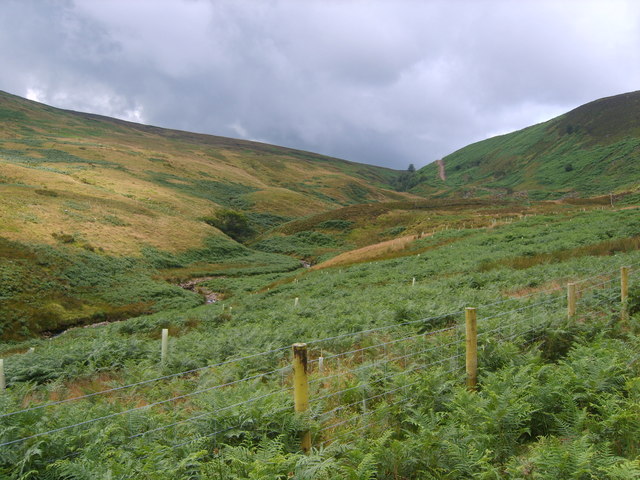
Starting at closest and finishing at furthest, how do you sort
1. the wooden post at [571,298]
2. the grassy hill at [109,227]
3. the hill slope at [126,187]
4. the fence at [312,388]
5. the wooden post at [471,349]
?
the fence at [312,388] → the wooden post at [471,349] → the wooden post at [571,298] → the grassy hill at [109,227] → the hill slope at [126,187]

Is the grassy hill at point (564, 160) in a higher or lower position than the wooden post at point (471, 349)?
higher

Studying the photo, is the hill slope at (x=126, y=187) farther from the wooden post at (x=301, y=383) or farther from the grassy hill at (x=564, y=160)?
the wooden post at (x=301, y=383)

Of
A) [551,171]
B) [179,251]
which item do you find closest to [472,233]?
[179,251]

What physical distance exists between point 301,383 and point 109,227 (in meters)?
49.9

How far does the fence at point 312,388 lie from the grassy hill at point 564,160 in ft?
274

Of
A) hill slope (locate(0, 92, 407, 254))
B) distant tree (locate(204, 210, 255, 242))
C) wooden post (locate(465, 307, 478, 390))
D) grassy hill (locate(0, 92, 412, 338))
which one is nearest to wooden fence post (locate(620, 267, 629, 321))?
wooden post (locate(465, 307, 478, 390))

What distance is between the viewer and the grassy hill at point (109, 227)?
2973cm

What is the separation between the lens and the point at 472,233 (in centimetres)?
3962

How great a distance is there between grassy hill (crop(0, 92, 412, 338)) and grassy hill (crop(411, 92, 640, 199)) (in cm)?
6142

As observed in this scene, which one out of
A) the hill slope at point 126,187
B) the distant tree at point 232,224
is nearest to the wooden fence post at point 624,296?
the hill slope at point 126,187

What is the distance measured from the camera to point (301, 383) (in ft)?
15.5

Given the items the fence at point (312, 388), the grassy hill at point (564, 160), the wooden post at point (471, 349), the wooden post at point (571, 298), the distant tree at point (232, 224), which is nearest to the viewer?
the fence at point (312, 388)

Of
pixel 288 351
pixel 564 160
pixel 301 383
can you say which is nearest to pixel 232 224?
pixel 288 351

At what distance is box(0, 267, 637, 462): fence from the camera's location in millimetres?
4727
